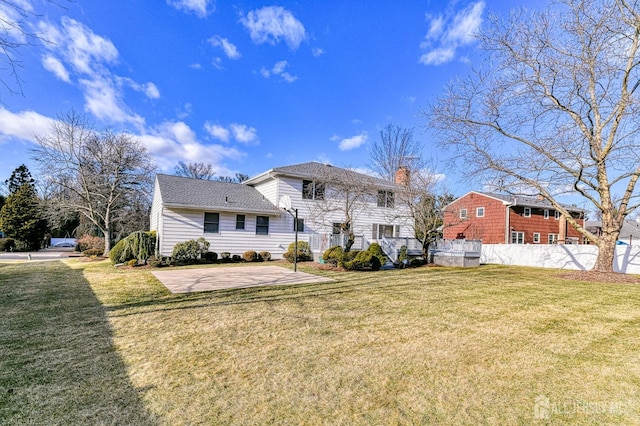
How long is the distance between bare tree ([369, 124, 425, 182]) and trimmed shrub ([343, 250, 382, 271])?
876 centimetres

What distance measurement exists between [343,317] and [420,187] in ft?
36.2

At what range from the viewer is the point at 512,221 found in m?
25.2

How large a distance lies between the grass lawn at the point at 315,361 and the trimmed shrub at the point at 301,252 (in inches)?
345

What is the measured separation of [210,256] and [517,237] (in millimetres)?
24565

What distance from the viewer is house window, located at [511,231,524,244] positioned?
2519 centimetres

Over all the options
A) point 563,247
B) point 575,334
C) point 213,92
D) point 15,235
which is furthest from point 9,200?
point 563,247

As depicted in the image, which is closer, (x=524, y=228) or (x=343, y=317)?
(x=343, y=317)

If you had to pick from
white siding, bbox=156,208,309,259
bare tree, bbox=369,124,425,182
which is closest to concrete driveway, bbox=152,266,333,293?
white siding, bbox=156,208,309,259

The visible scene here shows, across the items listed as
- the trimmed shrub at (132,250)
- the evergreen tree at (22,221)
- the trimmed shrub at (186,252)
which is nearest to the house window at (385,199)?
the trimmed shrub at (186,252)

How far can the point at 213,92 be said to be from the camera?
58.3 ft

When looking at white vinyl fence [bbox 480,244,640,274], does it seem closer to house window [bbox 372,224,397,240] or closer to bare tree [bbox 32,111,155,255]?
house window [bbox 372,224,397,240]

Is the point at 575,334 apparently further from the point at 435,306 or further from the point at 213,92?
the point at 213,92

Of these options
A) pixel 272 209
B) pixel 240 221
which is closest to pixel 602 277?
pixel 272 209

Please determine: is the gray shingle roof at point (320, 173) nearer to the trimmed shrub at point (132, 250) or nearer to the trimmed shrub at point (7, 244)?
the trimmed shrub at point (132, 250)
